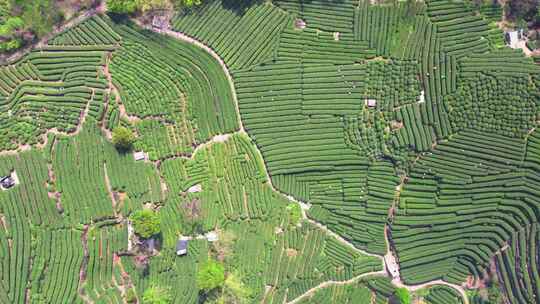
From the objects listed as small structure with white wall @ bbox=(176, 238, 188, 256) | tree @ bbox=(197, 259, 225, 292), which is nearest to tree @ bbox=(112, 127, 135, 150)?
small structure with white wall @ bbox=(176, 238, 188, 256)

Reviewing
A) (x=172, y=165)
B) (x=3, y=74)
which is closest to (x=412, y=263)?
(x=172, y=165)

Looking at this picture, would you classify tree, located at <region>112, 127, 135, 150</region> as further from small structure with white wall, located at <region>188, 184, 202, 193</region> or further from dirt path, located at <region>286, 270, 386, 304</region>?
dirt path, located at <region>286, 270, 386, 304</region>

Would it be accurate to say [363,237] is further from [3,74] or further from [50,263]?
[3,74]

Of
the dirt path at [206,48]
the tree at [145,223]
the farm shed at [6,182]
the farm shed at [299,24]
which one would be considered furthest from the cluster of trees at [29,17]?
the tree at [145,223]

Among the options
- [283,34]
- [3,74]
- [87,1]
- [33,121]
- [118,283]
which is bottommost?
[118,283]

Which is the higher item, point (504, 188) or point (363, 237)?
point (504, 188)

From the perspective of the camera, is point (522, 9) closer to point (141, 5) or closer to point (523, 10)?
point (523, 10)
